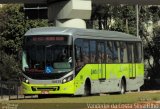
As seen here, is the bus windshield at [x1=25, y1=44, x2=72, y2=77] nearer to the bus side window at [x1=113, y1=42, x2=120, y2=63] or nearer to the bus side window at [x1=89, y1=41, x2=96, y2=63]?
the bus side window at [x1=89, y1=41, x2=96, y2=63]

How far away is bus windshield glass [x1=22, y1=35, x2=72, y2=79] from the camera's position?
92.5 feet

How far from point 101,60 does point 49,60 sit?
4254 mm

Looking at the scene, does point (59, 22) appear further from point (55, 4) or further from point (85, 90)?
point (85, 90)

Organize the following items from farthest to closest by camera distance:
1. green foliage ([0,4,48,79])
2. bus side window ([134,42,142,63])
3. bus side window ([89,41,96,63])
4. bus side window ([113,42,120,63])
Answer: green foliage ([0,4,48,79])
bus side window ([134,42,142,63])
bus side window ([113,42,120,63])
bus side window ([89,41,96,63])

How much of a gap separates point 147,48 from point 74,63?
1627 inches

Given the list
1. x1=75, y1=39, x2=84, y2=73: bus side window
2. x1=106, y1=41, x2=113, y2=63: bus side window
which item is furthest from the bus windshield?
x1=106, y1=41, x2=113, y2=63: bus side window

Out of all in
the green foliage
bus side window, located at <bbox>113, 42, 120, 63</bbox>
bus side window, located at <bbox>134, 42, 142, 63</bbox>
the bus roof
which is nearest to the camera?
the bus roof

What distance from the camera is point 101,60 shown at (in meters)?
31.6

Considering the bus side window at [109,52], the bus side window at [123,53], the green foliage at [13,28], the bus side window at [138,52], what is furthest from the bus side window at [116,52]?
the green foliage at [13,28]

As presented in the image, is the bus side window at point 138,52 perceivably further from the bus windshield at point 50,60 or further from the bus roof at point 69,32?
the bus windshield at point 50,60

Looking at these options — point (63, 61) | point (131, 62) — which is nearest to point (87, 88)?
point (63, 61)

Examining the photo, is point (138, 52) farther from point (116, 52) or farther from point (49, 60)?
point (49, 60)

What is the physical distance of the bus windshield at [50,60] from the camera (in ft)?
92.5

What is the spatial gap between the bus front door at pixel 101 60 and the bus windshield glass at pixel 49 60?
135 inches
